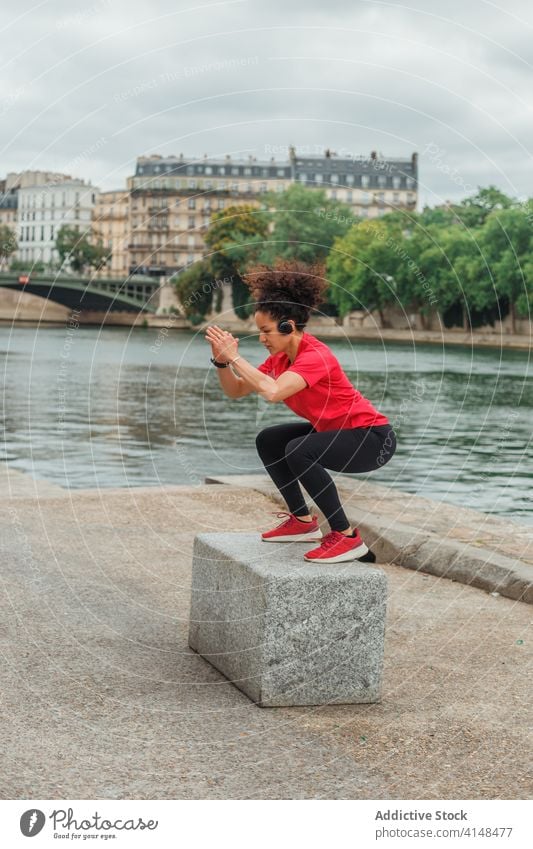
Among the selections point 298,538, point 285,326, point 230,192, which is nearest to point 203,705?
point 298,538

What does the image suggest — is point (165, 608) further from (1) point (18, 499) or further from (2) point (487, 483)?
(2) point (487, 483)

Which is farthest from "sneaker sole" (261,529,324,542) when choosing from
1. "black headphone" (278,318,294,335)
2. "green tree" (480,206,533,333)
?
"green tree" (480,206,533,333)

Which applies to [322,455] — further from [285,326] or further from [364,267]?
[364,267]

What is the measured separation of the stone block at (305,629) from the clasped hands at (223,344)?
965mm

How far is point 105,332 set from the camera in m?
103

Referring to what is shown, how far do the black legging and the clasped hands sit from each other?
0.46 meters

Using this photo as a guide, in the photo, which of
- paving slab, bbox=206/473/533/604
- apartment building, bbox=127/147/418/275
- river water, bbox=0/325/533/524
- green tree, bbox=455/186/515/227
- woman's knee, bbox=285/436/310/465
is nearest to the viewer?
woman's knee, bbox=285/436/310/465

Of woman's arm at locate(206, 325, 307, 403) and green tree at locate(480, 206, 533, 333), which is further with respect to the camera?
green tree at locate(480, 206, 533, 333)

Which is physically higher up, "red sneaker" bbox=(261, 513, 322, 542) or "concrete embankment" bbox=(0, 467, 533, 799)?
"red sneaker" bbox=(261, 513, 322, 542)

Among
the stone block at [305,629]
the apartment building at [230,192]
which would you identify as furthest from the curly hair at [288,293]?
the apartment building at [230,192]

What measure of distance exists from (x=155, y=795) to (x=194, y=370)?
4965 centimetres

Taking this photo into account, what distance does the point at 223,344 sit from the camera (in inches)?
237

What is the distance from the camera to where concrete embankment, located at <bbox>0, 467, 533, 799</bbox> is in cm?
487

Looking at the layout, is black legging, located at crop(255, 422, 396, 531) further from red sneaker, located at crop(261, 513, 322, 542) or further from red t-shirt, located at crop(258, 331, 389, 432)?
red sneaker, located at crop(261, 513, 322, 542)
